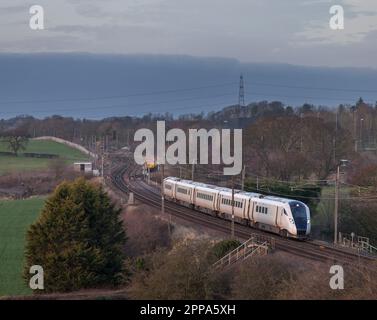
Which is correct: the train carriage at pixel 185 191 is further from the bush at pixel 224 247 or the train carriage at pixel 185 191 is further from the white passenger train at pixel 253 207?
the bush at pixel 224 247

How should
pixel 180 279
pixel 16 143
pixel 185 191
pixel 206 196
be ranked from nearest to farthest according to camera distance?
pixel 180 279 → pixel 206 196 → pixel 185 191 → pixel 16 143

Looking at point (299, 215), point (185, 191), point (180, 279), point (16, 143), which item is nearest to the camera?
point (180, 279)

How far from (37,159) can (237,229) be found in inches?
1939

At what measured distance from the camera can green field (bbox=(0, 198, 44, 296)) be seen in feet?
95.8

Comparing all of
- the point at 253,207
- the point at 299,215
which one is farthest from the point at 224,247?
the point at 253,207

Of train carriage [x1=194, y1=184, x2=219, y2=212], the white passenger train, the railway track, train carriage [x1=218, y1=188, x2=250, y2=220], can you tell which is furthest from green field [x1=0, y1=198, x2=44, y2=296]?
train carriage [x1=218, y1=188, x2=250, y2=220]

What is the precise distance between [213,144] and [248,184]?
12506mm

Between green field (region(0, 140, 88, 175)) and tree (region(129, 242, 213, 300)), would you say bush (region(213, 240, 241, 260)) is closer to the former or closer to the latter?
tree (region(129, 242, 213, 300))

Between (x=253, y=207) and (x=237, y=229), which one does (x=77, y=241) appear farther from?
(x=253, y=207)

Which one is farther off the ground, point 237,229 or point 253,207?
point 253,207

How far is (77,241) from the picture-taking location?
26641 millimetres

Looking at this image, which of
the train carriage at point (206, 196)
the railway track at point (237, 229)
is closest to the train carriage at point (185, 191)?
the railway track at point (237, 229)

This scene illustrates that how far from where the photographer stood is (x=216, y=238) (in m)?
29.8

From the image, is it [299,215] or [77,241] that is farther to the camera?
[299,215]
